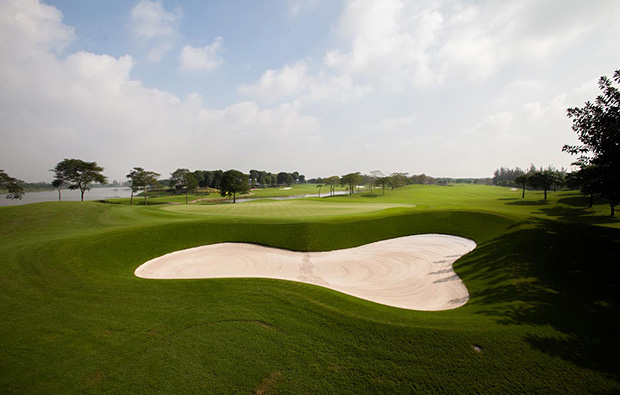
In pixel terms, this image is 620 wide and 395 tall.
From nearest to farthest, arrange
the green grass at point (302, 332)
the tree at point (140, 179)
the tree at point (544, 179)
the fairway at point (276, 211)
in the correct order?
the green grass at point (302, 332), the fairway at point (276, 211), the tree at point (544, 179), the tree at point (140, 179)

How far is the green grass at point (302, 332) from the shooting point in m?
4.63

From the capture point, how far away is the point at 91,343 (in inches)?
220

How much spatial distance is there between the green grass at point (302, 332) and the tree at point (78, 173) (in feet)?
149

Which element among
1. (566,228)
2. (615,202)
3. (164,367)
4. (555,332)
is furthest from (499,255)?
(164,367)

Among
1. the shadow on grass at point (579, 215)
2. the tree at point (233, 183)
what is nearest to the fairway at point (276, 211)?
the shadow on grass at point (579, 215)

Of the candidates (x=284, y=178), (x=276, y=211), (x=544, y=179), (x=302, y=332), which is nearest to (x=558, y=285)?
(x=302, y=332)

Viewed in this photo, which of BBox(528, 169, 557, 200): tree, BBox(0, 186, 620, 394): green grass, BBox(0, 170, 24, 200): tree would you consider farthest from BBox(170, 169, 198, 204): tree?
BBox(528, 169, 557, 200): tree

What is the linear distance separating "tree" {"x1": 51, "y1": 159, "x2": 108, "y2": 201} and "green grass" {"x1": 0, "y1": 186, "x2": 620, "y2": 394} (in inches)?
1792

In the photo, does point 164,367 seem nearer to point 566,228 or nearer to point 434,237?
→ point 434,237

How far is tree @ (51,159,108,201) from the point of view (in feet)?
143

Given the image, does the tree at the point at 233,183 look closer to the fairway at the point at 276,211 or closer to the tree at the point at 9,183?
the fairway at the point at 276,211

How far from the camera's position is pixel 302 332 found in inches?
238

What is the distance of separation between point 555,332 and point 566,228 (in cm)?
1046

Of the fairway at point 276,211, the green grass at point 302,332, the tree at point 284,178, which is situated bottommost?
the green grass at point 302,332
